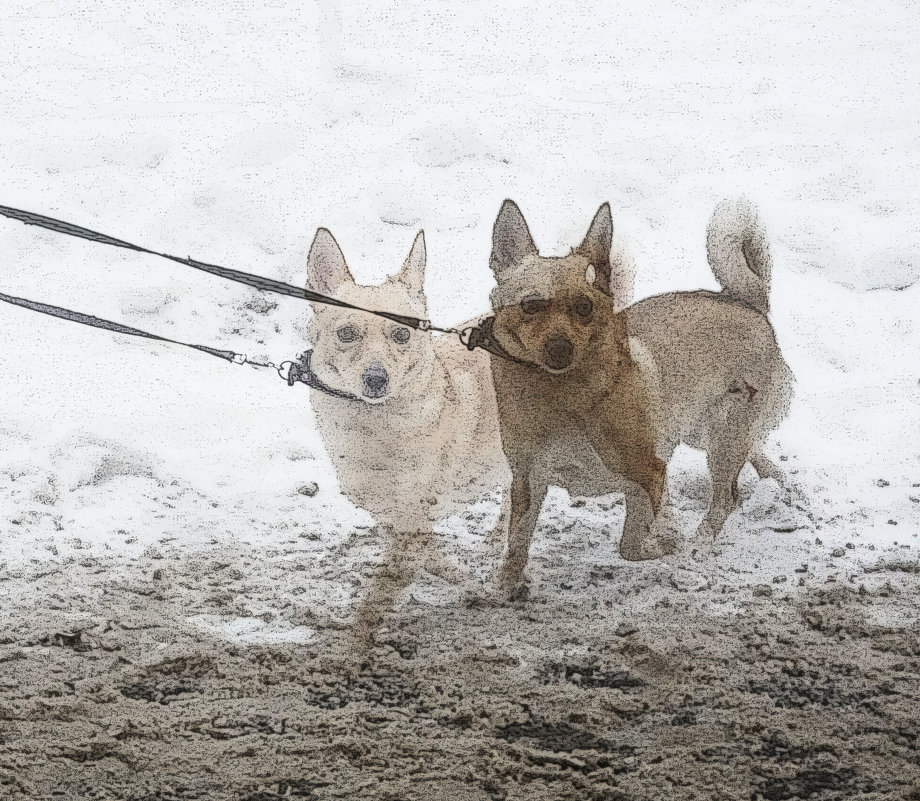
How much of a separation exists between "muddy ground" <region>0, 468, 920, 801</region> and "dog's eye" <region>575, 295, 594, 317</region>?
0.52m

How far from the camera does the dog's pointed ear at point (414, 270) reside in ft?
6.09

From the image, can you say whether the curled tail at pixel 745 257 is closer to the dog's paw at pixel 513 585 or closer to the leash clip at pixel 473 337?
the leash clip at pixel 473 337

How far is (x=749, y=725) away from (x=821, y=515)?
66 centimetres

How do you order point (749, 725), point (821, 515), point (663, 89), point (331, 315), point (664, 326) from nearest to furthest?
1. point (749, 725)
2. point (331, 315)
3. point (664, 326)
4. point (821, 515)
5. point (663, 89)

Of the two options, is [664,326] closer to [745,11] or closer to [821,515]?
[821,515]

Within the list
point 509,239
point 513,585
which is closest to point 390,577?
point 513,585

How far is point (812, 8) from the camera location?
341 cm

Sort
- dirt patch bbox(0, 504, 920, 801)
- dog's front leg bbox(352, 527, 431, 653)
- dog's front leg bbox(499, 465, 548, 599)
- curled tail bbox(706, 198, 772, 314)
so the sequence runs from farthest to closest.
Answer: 1. curled tail bbox(706, 198, 772, 314)
2. dog's front leg bbox(499, 465, 548, 599)
3. dog's front leg bbox(352, 527, 431, 653)
4. dirt patch bbox(0, 504, 920, 801)

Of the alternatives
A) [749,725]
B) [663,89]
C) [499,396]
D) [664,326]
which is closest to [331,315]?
[499,396]

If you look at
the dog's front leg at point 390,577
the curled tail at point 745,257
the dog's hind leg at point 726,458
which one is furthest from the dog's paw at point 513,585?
the curled tail at point 745,257

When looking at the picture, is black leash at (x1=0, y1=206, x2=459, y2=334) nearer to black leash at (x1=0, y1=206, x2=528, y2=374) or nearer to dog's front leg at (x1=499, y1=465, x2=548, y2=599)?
black leash at (x1=0, y1=206, x2=528, y2=374)

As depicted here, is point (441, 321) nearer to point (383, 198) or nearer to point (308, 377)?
point (308, 377)

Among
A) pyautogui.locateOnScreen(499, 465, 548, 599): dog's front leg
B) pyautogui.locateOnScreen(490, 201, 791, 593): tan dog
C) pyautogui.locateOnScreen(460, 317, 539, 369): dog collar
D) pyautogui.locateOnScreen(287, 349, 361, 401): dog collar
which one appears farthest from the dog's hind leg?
pyautogui.locateOnScreen(287, 349, 361, 401): dog collar

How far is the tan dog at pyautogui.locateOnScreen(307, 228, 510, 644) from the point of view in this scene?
1.81m
